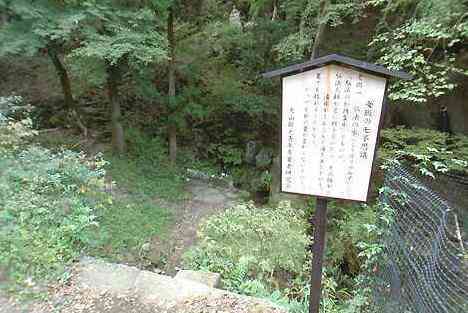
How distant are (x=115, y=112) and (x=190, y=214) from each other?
10.0 ft

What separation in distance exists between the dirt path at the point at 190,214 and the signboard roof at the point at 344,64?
163 inches

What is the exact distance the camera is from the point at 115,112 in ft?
30.2

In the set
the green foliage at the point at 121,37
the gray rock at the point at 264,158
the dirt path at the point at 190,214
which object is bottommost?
the dirt path at the point at 190,214

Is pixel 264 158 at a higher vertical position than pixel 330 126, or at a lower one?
lower

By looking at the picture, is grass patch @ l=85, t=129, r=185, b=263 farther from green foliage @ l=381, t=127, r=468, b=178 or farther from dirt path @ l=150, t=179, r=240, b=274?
green foliage @ l=381, t=127, r=468, b=178

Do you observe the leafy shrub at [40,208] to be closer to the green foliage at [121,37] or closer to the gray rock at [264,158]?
the green foliage at [121,37]

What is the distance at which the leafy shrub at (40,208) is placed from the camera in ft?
11.5

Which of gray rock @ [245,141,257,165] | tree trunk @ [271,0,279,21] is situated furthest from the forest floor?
tree trunk @ [271,0,279,21]

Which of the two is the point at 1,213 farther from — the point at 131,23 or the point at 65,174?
the point at 131,23

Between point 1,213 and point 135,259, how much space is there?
8.31ft

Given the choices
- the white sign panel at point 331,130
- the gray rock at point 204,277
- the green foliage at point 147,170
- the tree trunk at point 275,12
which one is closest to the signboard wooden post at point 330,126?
the white sign panel at point 331,130

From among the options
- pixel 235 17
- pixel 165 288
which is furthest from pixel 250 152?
pixel 165 288

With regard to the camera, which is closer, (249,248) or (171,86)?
(249,248)

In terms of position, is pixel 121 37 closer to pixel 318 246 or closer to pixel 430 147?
pixel 430 147
